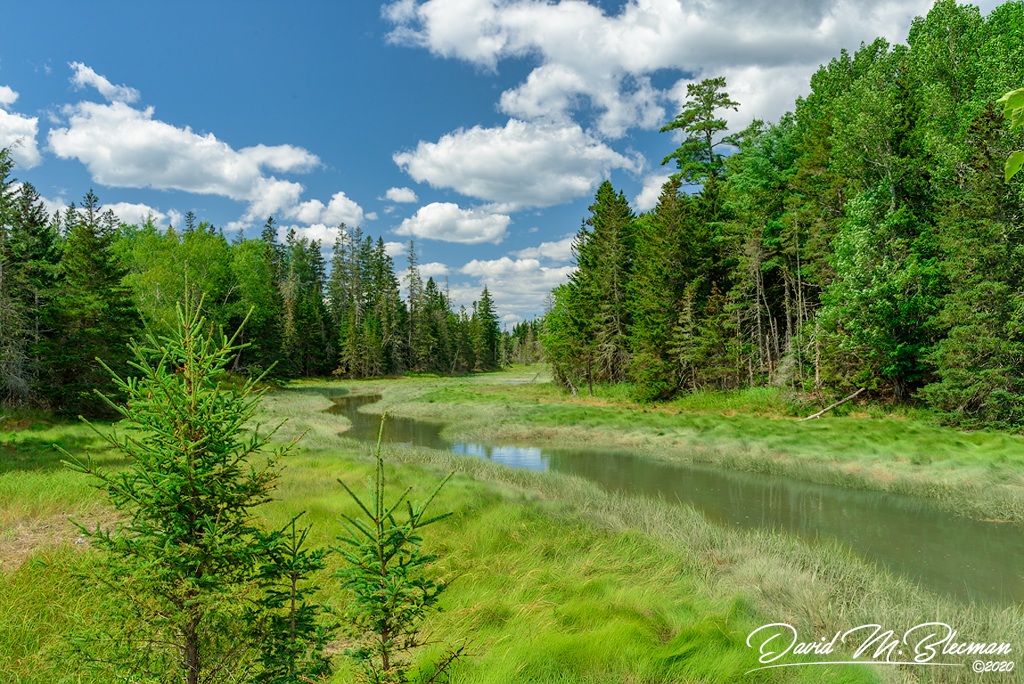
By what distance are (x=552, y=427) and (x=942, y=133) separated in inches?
858

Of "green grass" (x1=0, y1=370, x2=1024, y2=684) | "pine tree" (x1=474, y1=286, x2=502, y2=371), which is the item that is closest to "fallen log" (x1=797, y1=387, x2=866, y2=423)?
"green grass" (x1=0, y1=370, x2=1024, y2=684)

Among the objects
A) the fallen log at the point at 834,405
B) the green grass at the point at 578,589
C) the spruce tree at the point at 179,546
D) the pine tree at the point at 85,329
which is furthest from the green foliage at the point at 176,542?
the fallen log at the point at 834,405

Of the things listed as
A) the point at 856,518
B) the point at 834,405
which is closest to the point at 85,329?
the point at 856,518

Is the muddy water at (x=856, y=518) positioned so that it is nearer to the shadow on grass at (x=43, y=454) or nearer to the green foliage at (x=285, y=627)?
the green foliage at (x=285, y=627)

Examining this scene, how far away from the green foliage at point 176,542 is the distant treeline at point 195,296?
69 cm

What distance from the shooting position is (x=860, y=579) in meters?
7.37

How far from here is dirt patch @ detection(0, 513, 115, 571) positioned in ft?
21.8

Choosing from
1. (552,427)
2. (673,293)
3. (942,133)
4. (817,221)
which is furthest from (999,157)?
(552,427)

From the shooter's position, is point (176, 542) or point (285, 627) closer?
point (176, 542)

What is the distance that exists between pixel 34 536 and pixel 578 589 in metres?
8.78

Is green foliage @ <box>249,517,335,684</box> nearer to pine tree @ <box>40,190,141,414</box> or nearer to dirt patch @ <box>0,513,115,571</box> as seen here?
dirt patch @ <box>0,513,115,571</box>

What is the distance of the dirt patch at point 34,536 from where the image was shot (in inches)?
262

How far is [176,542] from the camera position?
3.04m

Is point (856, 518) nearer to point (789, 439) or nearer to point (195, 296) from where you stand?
point (789, 439)
